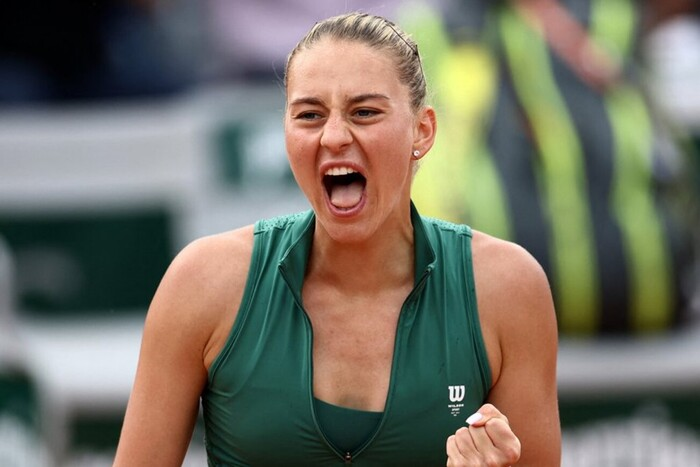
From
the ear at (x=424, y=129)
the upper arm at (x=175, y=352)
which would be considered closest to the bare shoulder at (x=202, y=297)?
the upper arm at (x=175, y=352)

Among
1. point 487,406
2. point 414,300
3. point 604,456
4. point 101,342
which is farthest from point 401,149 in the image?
point 101,342

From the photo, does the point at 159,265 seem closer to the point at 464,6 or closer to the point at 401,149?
the point at 464,6

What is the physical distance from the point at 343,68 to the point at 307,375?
0.50 m

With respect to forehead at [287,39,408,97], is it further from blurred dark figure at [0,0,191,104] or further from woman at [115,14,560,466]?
blurred dark figure at [0,0,191,104]

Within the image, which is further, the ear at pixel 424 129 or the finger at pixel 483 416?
the ear at pixel 424 129

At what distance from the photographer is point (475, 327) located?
2.42 metres

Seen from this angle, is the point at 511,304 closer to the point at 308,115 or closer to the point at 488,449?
the point at 488,449

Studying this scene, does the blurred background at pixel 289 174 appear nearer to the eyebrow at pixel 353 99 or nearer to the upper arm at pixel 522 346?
the upper arm at pixel 522 346

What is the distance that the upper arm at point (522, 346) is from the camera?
2.45m

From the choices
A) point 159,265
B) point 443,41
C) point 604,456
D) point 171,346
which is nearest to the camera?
point 171,346

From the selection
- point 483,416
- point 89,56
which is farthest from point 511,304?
point 89,56

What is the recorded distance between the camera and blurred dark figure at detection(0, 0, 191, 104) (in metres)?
5.73

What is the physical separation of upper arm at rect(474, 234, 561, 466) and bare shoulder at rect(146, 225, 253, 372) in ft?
1.38

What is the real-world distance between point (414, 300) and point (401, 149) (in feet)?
0.86
